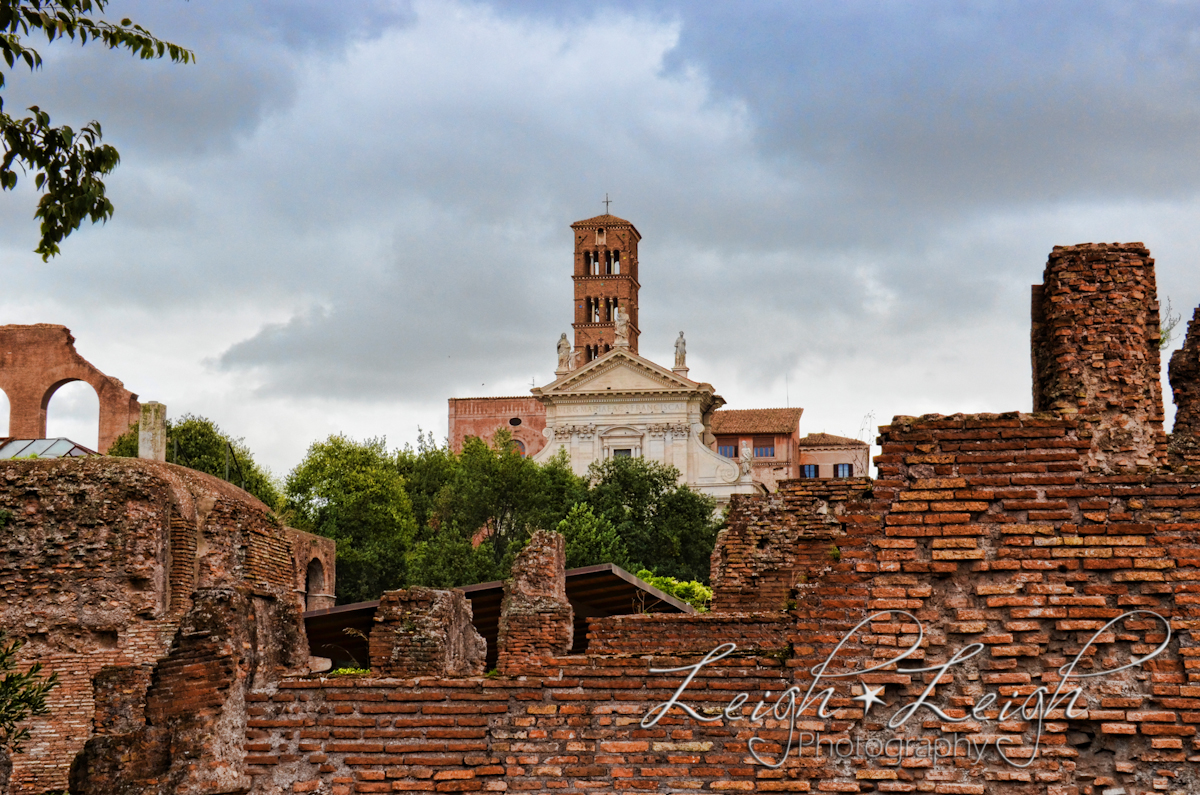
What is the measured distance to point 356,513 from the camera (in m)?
47.4

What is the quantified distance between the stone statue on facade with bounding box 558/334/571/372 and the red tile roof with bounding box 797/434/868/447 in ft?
44.4

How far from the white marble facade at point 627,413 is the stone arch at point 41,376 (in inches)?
836

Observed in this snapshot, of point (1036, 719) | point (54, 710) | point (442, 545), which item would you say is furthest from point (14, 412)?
point (1036, 719)

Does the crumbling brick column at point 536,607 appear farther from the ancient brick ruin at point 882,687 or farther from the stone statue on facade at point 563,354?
the stone statue on facade at point 563,354

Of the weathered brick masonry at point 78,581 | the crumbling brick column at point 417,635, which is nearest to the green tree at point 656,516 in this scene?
the weathered brick masonry at point 78,581

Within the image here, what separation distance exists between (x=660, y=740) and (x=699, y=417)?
191 ft

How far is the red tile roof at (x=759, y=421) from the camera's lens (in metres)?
71.1

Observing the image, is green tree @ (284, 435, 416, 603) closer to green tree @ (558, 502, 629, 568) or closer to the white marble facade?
green tree @ (558, 502, 629, 568)

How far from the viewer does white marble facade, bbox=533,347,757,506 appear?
211ft

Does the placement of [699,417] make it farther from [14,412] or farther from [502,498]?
[14,412]

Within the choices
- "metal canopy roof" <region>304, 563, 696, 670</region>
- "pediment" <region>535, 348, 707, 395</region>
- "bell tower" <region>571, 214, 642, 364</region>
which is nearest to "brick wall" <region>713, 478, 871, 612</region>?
"metal canopy roof" <region>304, 563, 696, 670</region>

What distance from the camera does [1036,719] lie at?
6.55 m

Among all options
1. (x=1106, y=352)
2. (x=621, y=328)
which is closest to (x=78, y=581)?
(x=1106, y=352)

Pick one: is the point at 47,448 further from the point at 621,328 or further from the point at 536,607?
the point at 621,328
